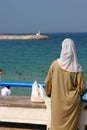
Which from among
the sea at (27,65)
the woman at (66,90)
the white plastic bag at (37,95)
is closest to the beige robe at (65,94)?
the woman at (66,90)

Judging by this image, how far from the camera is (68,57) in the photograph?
4.33 meters

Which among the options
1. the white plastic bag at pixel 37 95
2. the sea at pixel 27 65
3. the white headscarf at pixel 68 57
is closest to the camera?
the white headscarf at pixel 68 57

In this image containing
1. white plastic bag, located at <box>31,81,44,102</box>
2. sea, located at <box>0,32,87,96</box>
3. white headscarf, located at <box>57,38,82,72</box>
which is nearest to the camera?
white headscarf, located at <box>57,38,82,72</box>

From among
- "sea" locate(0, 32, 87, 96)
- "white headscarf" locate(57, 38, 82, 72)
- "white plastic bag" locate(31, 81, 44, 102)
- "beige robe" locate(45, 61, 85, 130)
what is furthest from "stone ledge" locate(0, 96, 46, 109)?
"sea" locate(0, 32, 87, 96)

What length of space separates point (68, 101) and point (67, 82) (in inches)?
8.4

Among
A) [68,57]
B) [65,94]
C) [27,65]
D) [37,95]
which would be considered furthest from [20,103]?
[27,65]

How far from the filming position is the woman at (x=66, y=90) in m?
4.40

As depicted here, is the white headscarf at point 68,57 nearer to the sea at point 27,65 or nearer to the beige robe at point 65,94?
the beige robe at point 65,94

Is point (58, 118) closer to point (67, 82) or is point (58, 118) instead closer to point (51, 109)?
point (51, 109)

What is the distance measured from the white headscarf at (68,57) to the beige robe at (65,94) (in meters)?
0.05

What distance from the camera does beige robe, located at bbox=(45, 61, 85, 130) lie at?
14.5 ft

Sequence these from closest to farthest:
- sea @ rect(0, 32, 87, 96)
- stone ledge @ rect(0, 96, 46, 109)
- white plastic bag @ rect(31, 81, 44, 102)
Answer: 1. stone ledge @ rect(0, 96, 46, 109)
2. white plastic bag @ rect(31, 81, 44, 102)
3. sea @ rect(0, 32, 87, 96)

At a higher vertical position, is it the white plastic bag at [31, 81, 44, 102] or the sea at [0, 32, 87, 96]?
the white plastic bag at [31, 81, 44, 102]

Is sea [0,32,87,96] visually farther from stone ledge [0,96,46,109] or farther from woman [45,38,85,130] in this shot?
woman [45,38,85,130]
